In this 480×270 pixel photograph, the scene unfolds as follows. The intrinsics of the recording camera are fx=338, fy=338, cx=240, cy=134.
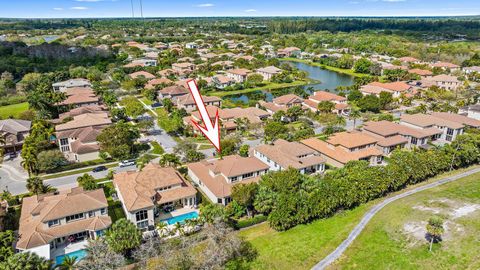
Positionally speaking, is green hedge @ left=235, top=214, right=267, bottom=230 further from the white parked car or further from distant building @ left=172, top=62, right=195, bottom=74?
distant building @ left=172, top=62, right=195, bottom=74

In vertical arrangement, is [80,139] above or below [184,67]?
below

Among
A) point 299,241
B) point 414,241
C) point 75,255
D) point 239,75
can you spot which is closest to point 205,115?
point 299,241

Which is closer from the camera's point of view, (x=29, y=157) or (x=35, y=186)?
(x=35, y=186)

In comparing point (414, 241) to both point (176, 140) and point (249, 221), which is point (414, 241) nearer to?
point (249, 221)

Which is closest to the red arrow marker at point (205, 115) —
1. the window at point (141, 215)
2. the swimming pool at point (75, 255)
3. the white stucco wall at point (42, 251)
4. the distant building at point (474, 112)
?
the window at point (141, 215)

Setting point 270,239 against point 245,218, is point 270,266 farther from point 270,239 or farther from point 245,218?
point 245,218

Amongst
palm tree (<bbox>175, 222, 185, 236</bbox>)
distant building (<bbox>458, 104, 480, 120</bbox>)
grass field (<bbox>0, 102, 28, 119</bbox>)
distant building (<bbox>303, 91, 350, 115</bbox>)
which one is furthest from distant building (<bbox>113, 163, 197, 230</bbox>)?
distant building (<bbox>458, 104, 480, 120</bbox>)

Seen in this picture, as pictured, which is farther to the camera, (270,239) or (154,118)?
(154,118)

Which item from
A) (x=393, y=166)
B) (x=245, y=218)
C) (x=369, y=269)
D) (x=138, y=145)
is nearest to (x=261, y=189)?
(x=245, y=218)
